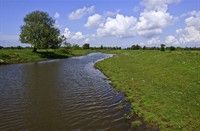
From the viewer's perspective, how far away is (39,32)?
81.1 metres

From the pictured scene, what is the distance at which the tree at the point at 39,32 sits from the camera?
7956 cm

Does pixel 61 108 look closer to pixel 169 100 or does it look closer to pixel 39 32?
pixel 169 100

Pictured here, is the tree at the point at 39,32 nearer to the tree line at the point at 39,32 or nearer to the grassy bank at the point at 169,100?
the tree line at the point at 39,32

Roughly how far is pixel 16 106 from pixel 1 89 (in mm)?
7715

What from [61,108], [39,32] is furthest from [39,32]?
[61,108]

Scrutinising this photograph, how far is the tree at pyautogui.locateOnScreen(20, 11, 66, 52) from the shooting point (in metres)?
79.6

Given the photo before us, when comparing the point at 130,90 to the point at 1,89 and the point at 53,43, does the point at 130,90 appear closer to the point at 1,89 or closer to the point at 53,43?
the point at 1,89

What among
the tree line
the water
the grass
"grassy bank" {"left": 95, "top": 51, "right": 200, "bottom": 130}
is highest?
the tree line

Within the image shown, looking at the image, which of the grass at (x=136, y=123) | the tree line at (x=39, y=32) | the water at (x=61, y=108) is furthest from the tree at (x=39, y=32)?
the grass at (x=136, y=123)

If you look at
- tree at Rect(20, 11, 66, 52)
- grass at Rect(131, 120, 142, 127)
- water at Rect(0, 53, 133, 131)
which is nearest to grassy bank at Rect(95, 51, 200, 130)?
grass at Rect(131, 120, 142, 127)

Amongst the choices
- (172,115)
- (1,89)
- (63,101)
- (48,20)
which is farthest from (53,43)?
(172,115)

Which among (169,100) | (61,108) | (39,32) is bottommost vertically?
(61,108)

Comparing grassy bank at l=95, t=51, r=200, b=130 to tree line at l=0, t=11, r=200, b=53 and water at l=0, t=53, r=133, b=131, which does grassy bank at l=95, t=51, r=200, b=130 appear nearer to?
water at l=0, t=53, r=133, b=131

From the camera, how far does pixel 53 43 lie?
8650 cm
